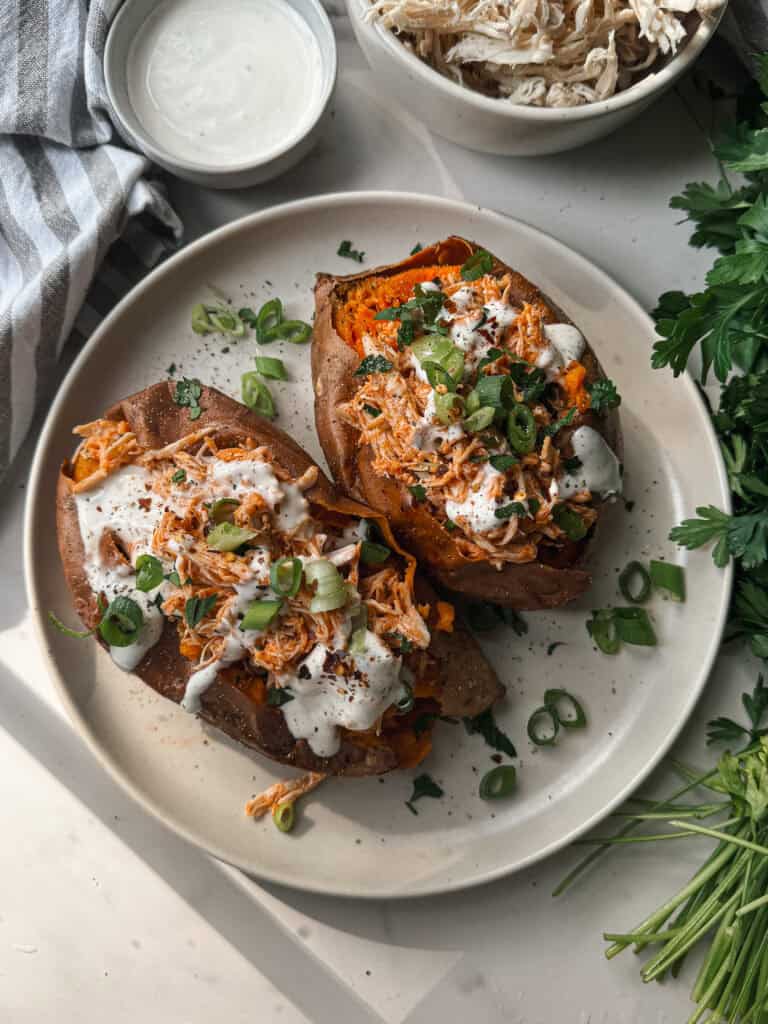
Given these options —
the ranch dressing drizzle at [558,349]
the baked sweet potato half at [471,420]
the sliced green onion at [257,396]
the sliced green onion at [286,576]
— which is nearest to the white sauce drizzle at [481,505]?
the baked sweet potato half at [471,420]

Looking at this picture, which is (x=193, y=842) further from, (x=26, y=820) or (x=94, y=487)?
(x=94, y=487)

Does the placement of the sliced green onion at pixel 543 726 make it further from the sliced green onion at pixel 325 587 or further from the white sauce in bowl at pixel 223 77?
the white sauce in bowl at pixel 223 77

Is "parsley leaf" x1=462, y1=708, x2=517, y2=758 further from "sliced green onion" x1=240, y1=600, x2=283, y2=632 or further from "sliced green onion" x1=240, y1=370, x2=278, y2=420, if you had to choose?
"sliced green onion" x1=240, y1=370, x2=278, y2=420

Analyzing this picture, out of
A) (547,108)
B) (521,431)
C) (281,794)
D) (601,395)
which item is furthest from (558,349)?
(281,794)

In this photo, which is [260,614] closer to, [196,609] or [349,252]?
[196,609]

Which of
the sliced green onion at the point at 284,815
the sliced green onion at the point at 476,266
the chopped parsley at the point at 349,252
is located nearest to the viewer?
the sliced green onion at the point at 476,266

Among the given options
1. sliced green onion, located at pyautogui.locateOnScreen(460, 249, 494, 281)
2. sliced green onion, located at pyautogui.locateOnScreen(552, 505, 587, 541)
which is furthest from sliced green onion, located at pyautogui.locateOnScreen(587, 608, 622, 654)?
sliced green onion, located at pyautogui.locateOnScreen(460, 249, 494, 281)
